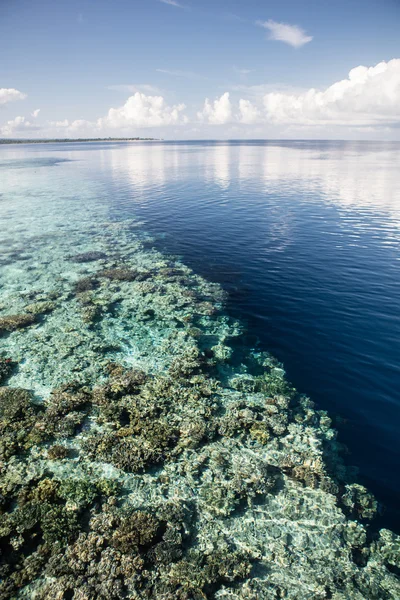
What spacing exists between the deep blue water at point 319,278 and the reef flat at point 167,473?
5.94 feet

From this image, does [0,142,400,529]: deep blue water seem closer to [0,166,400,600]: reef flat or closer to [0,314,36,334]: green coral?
[0,166,400,600]: reef flat

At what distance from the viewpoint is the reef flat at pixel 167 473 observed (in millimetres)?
12156

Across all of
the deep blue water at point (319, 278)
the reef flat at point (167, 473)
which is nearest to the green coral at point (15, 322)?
the reef flat at point (167, 473)

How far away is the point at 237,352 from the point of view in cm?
2502

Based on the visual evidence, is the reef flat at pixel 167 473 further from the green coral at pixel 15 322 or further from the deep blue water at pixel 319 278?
the deep blue water at pixel 319 278

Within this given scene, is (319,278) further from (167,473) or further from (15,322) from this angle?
(15,322)

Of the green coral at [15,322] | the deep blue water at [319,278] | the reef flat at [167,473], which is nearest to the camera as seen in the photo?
the reef flat at [167,473]

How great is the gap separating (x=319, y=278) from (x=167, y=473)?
26798 mm

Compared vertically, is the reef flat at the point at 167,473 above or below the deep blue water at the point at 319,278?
below

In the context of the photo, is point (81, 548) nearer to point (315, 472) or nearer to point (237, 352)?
point (315, 472)

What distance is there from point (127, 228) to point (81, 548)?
160 ft

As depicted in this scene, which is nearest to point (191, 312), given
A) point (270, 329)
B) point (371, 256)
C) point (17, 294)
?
point (270, 329)

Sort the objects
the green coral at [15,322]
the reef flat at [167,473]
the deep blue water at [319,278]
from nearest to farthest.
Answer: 1. the reef flat at [167,473]
2. the deep blue water at [319,278]
3. the green coral at [15,322]

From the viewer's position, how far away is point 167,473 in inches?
629
